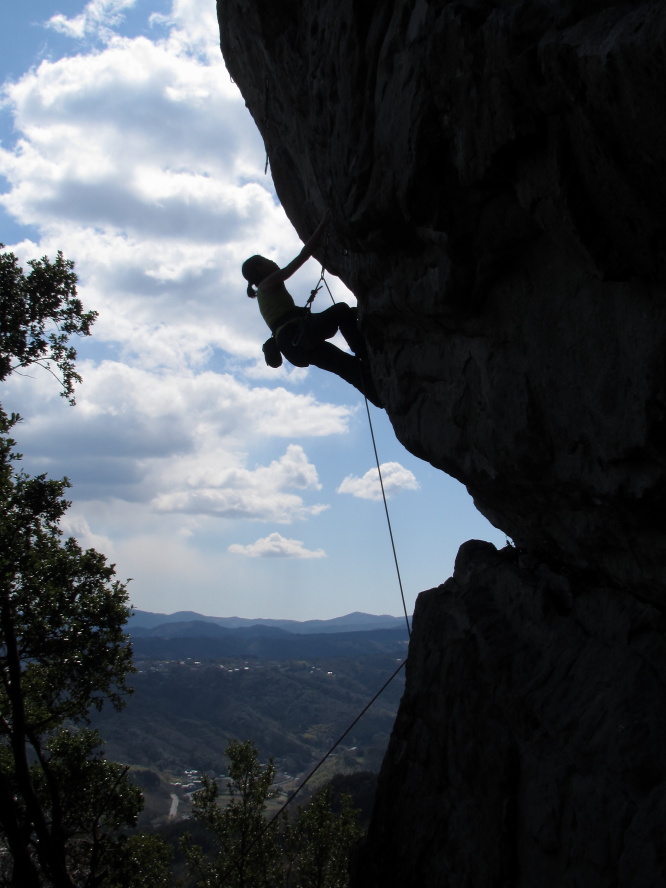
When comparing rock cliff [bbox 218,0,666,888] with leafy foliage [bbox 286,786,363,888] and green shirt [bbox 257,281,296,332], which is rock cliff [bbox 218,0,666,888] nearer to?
green shirt [bbox 257,281,296,332]

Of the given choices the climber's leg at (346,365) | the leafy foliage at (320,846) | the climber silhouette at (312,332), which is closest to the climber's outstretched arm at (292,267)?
the climber silhouette at (312,332)

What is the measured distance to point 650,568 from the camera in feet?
18.9

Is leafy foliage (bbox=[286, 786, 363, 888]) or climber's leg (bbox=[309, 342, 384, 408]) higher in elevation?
climber's leg (bbox=[309, 342, 384, 408])

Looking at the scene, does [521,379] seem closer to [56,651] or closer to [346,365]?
[346,365]

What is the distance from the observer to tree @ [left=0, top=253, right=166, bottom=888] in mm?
12047

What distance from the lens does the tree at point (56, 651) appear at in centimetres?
1205

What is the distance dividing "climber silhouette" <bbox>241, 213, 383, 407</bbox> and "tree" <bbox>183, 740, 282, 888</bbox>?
37.4ft

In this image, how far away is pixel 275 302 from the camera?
11.2m

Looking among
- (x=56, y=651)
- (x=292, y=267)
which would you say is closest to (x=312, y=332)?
(x=292, y=267)

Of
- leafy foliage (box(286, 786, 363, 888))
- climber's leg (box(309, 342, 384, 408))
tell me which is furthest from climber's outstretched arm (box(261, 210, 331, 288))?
leafy foliage (box(286, 786, 363, 888))

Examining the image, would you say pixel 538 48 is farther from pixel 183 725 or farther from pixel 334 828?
pixel 183 725

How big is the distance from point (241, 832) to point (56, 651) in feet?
26.3

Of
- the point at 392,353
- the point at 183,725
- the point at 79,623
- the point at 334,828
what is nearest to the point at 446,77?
the point at 392,353

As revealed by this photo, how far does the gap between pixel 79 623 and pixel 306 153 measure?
391 inches
